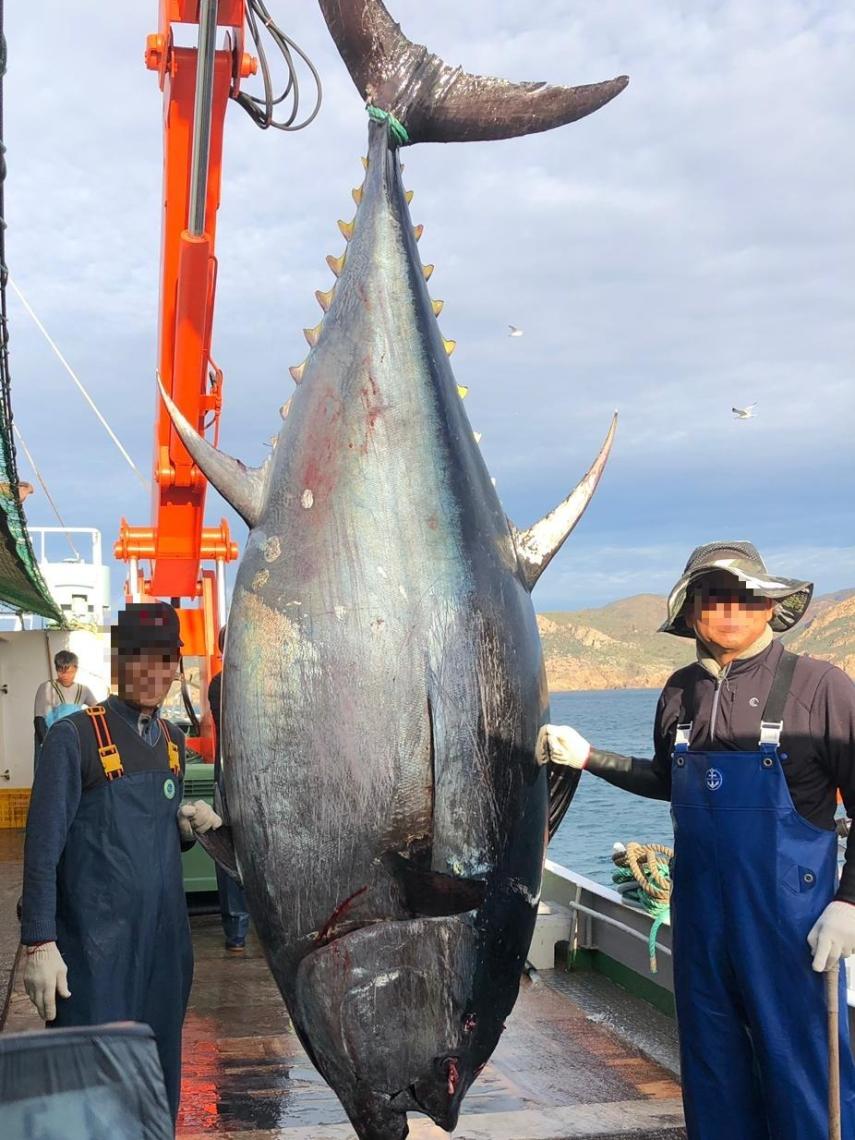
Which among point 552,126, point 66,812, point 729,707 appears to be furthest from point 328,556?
point 552,126

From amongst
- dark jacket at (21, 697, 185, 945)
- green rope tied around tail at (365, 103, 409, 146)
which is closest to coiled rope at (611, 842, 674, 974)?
dark jacket at (21, 697, 185, 945)

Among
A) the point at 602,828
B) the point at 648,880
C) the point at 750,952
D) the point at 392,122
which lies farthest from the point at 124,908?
the point at 602,828

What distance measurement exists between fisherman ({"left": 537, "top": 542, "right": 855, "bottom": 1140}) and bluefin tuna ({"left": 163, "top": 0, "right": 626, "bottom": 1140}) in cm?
30

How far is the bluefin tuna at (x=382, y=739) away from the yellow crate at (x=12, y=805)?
7986 millimetres

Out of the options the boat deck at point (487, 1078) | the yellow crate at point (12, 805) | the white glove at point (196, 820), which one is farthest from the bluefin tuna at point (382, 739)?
the yellow crate at point (12, 805)

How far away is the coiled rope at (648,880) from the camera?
14.0ft

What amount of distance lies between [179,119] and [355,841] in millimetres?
4025

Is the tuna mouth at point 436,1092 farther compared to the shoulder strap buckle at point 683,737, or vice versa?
the shoulder strap buckle at point 683,737

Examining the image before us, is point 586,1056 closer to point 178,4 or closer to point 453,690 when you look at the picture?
point 453,690

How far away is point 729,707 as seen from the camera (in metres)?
2.37

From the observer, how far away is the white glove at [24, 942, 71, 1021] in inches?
84.8

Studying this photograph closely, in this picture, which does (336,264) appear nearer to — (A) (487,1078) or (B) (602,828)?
(A) (487,1078)

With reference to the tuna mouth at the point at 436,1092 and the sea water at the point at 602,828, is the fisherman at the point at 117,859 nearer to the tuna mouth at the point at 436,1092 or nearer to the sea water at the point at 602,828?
the tuna mouth at the point at 436,1092

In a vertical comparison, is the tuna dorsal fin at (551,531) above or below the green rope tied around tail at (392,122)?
below
